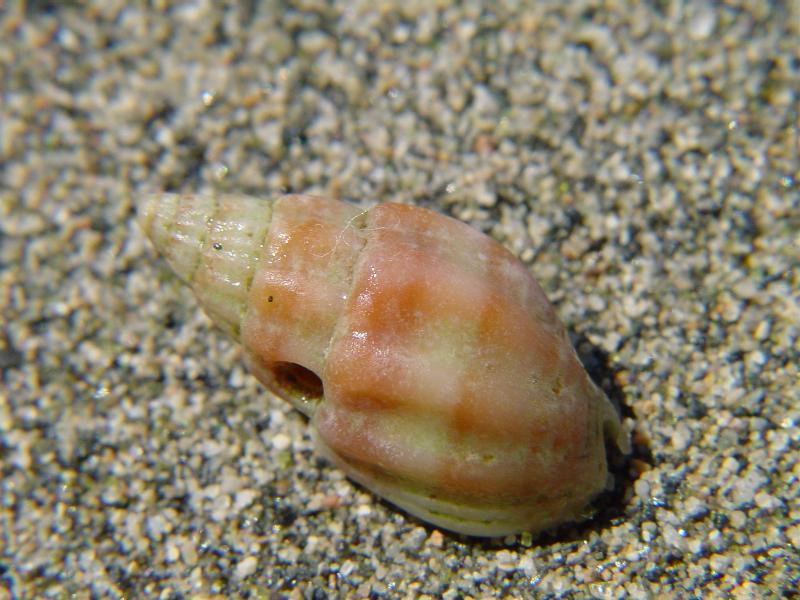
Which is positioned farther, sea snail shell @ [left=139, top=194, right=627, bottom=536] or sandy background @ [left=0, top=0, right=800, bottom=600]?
sandy background @ [left=0, top=0, right=800, bottom=600]

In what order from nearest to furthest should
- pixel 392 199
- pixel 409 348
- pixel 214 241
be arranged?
pixel 409 348 < pixel 214 241 < pixel 392 199

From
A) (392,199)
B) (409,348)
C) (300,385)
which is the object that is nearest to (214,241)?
(300,385)

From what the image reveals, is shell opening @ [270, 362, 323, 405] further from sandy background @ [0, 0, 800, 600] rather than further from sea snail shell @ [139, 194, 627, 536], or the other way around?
sandy background @ [0, 0, 800, 600]

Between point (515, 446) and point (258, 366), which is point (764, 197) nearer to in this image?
point (515, 446)

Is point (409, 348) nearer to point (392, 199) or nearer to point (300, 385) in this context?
point (300, 385)

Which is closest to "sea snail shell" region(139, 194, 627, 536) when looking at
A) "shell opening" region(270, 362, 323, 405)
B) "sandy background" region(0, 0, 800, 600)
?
"shell opening" region(270, 362, 323, 405)

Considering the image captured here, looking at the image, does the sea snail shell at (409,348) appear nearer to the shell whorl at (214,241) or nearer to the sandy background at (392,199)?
the shell whorl at (214,241)
